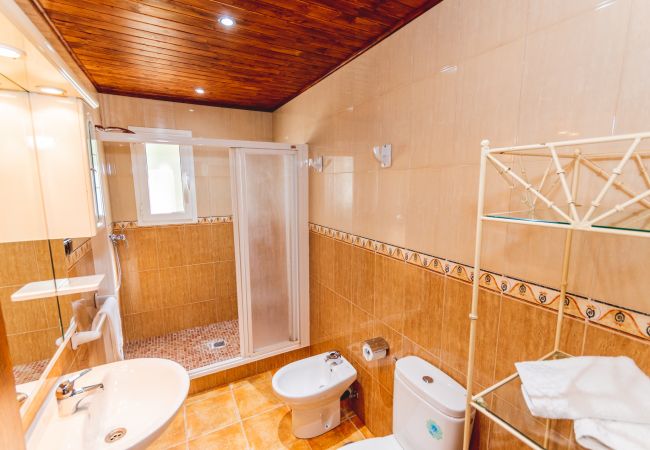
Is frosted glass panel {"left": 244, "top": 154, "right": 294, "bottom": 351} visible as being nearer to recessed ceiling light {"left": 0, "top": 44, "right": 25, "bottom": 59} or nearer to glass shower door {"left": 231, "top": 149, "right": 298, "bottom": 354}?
glass shower door {"left": 231, "top": 149, "right": 298, "bottom": 354}

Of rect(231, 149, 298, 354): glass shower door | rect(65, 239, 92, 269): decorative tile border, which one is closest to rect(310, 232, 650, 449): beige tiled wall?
rect(231, 149, 298, 354): glass shower door

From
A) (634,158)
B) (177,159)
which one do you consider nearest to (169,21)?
(177,159)

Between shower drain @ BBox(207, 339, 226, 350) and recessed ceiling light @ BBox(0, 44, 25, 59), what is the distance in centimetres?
248

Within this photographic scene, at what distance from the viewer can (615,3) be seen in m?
0.77

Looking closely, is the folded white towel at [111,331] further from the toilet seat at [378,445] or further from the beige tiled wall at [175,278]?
the toilet seat at [378,445]

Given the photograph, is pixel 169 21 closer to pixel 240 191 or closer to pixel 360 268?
pixel 240 191

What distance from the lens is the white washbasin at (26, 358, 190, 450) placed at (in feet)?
3.17

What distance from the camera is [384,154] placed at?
1581 mm

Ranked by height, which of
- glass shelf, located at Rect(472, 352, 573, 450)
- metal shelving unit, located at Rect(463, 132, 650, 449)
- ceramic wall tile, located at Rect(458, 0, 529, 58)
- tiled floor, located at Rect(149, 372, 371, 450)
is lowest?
tiled floor, located at Rect(149, 372, 371, 450)

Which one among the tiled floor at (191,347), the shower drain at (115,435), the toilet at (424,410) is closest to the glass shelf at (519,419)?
the toilet at (424,410)

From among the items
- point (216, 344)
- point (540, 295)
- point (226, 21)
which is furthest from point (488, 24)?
point (216, 344)

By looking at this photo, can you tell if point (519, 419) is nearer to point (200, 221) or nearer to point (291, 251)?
point (291, 251)

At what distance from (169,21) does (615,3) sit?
1.67 meters

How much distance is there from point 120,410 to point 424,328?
138cm
